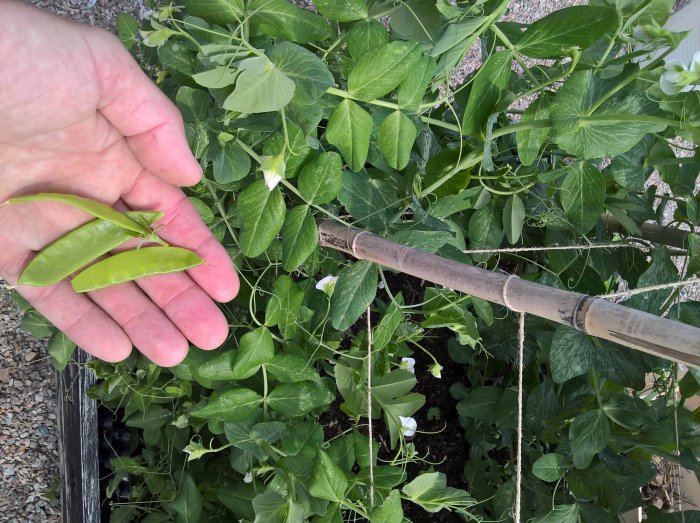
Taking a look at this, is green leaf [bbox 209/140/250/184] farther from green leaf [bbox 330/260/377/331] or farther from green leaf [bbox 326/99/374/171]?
green leaf [bbox 330/260/377/331]

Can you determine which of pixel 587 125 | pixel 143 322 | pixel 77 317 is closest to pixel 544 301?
pixel 587 125

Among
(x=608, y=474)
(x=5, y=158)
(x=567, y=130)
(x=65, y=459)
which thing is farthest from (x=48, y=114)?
(x=608, y=474)

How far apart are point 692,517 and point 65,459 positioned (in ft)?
5.52

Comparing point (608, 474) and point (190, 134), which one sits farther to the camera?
point (608, 474)

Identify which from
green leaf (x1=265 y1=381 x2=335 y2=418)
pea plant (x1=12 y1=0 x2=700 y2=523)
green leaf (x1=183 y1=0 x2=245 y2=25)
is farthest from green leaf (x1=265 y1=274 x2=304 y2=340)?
green leaf (x1=183 y1=0 x2=245 y2=25)

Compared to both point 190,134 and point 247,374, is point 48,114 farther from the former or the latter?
point 247,374

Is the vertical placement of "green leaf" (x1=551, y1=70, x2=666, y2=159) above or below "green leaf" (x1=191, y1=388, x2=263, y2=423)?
above

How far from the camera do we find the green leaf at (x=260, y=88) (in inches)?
39.7

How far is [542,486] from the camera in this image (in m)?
1.73

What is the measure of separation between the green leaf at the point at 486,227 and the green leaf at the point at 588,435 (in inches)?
17.4

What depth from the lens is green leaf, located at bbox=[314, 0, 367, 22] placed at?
1.14 meters

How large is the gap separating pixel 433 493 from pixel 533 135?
766 millimetres

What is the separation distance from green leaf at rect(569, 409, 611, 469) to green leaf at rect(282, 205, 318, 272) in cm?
71

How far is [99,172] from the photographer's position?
129cm
